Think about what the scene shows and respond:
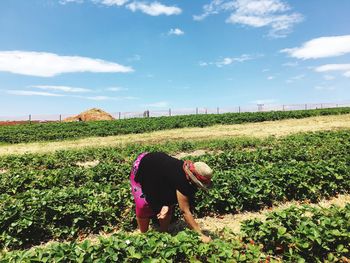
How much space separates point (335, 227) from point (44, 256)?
162 inches

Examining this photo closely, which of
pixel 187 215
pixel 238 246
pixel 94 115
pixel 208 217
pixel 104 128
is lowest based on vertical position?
pixel 208 217

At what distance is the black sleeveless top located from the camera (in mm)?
5035

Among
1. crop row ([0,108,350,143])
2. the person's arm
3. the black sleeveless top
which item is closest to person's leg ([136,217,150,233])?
the black sleeveless top

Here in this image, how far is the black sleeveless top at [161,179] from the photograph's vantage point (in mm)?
5035

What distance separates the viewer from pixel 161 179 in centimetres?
527

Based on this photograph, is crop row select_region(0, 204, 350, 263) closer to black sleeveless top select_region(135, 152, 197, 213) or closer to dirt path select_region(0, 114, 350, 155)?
black sleeveless top select_region(135, 152, 197, 213)

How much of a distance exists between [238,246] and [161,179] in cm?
148

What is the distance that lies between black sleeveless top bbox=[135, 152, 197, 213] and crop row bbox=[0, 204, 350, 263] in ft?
2.18

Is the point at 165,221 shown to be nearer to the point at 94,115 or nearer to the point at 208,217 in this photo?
the point at 208,217

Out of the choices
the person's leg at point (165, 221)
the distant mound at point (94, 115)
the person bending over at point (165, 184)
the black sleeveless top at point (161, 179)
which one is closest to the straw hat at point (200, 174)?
the person bending over at point (165, 184)

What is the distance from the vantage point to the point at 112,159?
48.1 ft

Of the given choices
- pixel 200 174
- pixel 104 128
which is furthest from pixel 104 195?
pixel 104 128

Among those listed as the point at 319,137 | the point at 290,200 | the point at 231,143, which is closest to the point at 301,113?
the point at 319,137

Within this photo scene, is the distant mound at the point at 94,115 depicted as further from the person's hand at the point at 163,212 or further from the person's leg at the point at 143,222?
the person's leg at the point at 143,222
